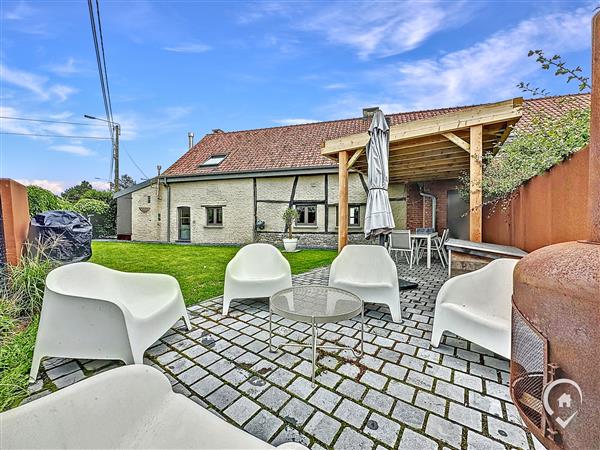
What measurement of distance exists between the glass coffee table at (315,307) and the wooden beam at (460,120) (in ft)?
11.2

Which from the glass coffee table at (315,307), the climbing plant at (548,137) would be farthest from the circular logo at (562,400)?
the climbing plant at (548,137)

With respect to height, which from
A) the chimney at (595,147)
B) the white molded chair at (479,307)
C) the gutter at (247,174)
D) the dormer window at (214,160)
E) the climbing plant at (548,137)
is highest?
the dormer window at (214,160)

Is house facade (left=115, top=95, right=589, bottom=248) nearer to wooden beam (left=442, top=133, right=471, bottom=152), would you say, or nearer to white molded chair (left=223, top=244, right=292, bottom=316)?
wooden beam (left=442, top=133, right=471, bottom=152)

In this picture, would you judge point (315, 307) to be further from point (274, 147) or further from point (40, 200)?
point (274, 147)

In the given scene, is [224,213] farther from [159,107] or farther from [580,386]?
[580,386]

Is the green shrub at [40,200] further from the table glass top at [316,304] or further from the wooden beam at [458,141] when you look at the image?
the wooden beam at [458,141]

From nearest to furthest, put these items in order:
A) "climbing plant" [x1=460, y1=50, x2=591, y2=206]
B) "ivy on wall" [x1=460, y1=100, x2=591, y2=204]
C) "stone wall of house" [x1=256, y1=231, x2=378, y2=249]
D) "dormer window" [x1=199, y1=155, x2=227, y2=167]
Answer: "climbing plant" [x1=460, y1=50, x2=591, y2=206] → "ivy on wall" [x1=460, y1=100, x2=591, y2=204] → "stone wall of house" [x1=256, y1=231, x2=378, y2=249] → "dormer window" [x1=199, y1=155, x2=227, y2=167]

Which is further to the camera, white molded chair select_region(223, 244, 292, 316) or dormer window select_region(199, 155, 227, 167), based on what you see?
dormer window select_region(199, 155, 227, 167)

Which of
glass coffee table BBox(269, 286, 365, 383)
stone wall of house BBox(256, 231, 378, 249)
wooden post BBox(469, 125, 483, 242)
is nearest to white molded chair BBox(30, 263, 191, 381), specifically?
glass coffee table BBox(269, 286, 365, 383)

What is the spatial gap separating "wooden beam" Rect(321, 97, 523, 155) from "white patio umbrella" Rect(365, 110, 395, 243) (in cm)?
83

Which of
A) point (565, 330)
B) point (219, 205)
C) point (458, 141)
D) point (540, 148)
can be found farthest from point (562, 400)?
point (219, 205)

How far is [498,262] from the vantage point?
2484 mm

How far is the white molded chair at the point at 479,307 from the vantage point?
201cm

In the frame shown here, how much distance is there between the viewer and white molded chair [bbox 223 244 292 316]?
3.11 meters
